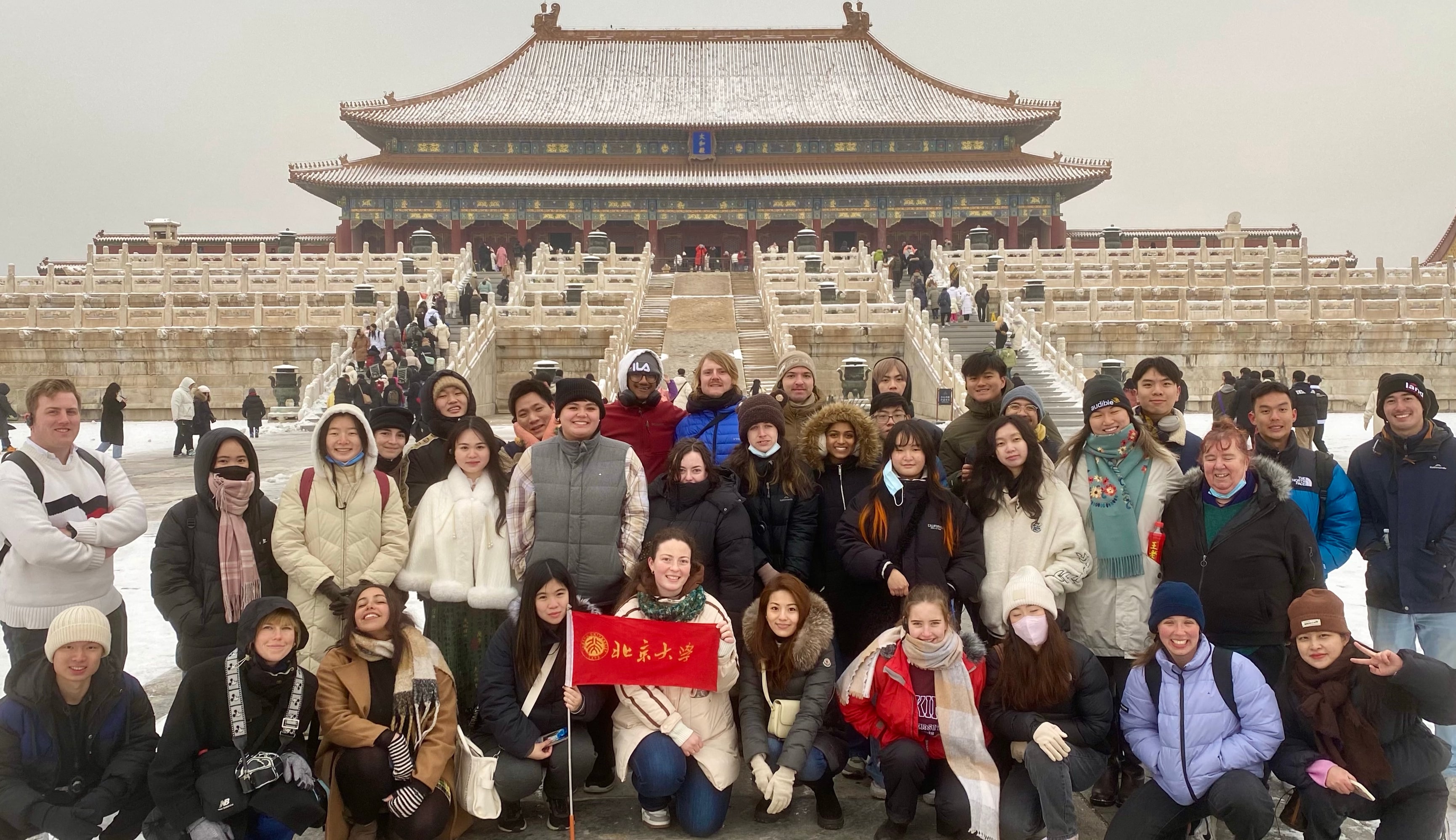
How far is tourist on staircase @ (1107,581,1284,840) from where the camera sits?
3826mm

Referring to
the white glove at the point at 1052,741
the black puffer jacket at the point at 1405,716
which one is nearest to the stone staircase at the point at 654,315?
the white glove at the point at 1052,741

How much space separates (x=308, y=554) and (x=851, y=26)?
1821 inches

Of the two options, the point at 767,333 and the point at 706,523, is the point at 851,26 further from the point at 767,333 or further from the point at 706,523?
the point at 706,523

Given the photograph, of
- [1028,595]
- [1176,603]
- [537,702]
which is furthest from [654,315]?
[1176,603]

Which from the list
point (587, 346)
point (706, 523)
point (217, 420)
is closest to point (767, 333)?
point (587, 346)

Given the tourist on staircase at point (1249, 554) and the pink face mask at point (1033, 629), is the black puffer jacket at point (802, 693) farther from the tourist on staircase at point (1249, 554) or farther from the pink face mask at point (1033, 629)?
the tourist on staircase at point (1249, 554)

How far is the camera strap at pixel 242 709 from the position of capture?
387 cm

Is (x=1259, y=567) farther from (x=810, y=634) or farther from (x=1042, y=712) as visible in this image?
(x=810, y=634)

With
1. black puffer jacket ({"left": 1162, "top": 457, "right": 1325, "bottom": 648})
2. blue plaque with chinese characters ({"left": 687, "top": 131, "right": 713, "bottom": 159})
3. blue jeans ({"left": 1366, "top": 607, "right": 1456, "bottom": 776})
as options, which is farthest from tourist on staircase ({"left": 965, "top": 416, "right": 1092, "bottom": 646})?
blue plaque with chinese characters ({"left": 687, "top": 131, "right": 713, "bottom": 159})

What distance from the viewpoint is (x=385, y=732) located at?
13.1 feet

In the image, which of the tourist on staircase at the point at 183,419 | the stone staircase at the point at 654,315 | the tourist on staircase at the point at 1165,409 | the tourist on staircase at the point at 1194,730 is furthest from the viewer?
the stone staircase at the point at 654,315

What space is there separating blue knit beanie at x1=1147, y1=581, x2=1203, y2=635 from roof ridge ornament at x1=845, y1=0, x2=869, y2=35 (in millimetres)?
46235

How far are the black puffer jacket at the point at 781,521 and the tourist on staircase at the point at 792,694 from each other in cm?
43

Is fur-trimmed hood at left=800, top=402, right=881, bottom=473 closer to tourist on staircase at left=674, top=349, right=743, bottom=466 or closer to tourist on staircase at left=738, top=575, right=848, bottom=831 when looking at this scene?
tourist on staircase at left=674, top=349, right=743, bottom=466
